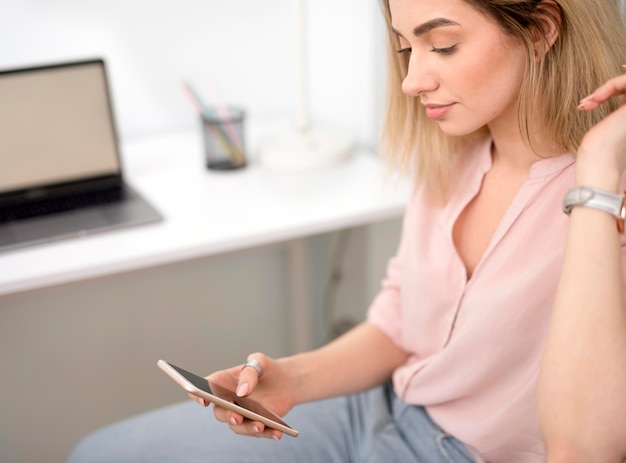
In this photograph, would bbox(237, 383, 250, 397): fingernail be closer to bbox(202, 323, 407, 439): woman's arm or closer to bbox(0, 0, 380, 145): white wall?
bbox(202, 323, 407, 439): woman's arm

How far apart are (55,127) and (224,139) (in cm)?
30

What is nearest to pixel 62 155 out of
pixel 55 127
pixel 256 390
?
pixel 55 127

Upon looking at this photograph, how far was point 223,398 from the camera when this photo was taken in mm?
831

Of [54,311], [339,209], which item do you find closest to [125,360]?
[54,311]

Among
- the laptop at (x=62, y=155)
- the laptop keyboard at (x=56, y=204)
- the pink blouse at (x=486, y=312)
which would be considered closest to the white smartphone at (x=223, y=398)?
the pink blouse at (x=486, y=312)

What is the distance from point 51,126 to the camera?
1322 mm

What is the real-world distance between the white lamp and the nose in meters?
0.62

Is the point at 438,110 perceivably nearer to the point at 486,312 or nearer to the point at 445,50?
the point at 445,50

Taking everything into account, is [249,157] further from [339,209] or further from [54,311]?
[54,311]

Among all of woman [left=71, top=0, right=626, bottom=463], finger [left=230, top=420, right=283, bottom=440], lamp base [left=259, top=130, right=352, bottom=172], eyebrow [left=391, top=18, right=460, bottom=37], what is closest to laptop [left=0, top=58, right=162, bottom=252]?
lamp base [left=259, top=130, right=352, bottom=172]

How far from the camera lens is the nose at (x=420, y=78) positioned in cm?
84

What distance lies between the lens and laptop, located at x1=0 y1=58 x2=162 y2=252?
127 centimetres

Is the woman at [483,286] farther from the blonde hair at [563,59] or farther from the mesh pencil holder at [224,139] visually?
the mesh pencil holder at [224,139]

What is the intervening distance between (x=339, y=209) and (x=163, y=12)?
600 mm
